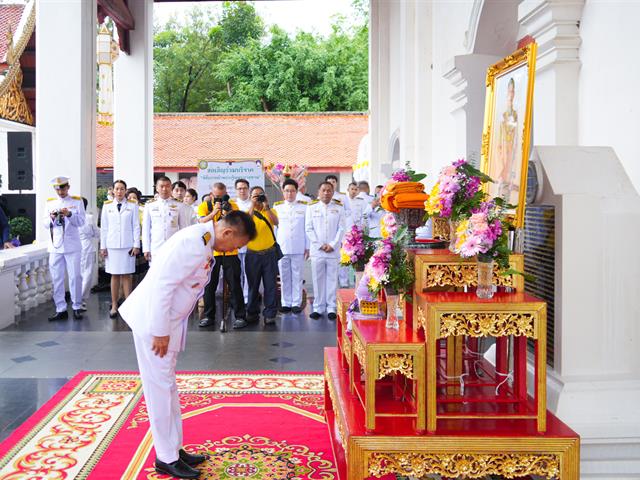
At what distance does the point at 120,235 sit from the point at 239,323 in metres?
2.02

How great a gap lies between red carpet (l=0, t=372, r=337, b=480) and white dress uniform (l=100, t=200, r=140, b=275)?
120 inches

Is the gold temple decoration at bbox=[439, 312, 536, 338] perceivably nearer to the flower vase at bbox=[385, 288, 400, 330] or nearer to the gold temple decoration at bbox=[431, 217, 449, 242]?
the flower vase at bbox=[385, 288, 400, 330]

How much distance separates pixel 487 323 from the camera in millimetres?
2793

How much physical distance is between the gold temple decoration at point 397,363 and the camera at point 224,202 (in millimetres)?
3855

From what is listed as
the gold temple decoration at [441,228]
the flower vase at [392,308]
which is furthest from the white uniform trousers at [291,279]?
the flower vase at [392,308]

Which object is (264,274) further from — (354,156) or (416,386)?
(354,156)

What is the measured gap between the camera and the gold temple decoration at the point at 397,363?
9.13ft

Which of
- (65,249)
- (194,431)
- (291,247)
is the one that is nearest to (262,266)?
(291,247)

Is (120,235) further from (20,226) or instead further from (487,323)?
(487,323)

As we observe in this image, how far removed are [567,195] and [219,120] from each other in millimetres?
22517

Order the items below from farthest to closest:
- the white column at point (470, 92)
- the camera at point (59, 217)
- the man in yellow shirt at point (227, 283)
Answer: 1. the camera at point (59, 217)
2. the man in yellow shirt at point (227, 283)
3. the white column at point (470, 92)

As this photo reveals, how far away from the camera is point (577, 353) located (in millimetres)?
3051

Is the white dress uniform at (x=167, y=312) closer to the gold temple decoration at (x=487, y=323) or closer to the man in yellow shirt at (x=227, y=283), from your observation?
the gold temple decoration at (x=487, y=323)

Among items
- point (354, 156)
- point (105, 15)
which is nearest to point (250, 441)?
point (105, 15)
